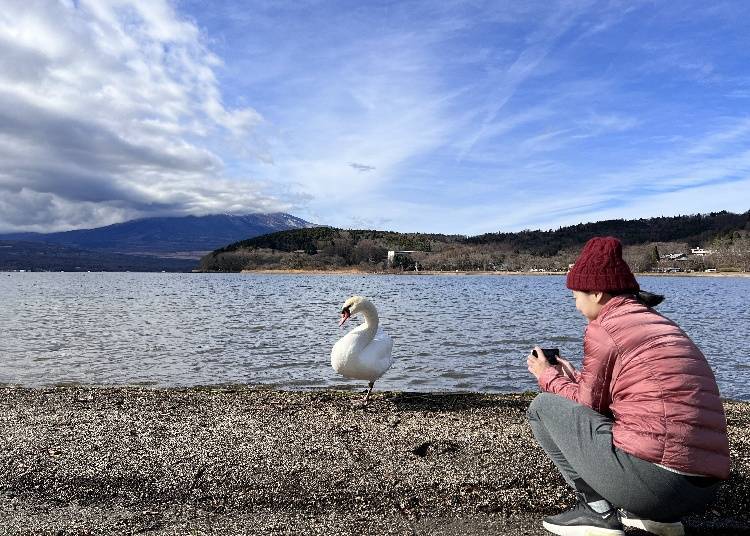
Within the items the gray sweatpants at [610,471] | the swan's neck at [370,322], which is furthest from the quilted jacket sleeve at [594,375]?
the swan's neck at [370,322]

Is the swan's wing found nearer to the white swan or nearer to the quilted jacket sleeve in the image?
the white swan

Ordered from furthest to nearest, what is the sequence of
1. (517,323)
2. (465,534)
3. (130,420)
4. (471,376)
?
(517,323) → (471,376) → (130,420) → (465,534)

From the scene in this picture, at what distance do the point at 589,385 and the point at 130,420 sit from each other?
674cm

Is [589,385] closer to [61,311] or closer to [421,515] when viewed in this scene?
[421,515]

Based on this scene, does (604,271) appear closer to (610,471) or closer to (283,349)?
(610,471)

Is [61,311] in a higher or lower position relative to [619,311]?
lower

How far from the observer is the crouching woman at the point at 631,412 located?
11.4ft

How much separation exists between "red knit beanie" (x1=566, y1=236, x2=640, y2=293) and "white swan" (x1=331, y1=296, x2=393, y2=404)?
6.31m

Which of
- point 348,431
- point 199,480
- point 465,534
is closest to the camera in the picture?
point 465,534

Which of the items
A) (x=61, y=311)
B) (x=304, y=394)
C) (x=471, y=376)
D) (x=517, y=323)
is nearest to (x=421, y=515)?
(x=304, y=394)

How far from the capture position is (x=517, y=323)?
3138cm

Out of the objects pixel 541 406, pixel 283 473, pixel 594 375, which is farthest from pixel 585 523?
pixel 283 473

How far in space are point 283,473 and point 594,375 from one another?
142 inches

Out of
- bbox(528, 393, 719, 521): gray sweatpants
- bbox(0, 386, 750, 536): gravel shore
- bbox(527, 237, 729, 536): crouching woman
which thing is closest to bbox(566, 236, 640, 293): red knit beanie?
bbox(527, 237, 729, 536): crouching woman
